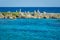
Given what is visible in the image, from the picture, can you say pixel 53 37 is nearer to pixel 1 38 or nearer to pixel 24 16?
pixel 1 38

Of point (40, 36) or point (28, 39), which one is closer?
point (28, 39)

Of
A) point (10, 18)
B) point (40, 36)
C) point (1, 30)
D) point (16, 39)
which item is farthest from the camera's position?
point (10, 18)

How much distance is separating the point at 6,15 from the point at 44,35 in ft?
19.5

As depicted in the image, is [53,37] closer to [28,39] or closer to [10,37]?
[28,39]

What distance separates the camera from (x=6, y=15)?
13.7 meters

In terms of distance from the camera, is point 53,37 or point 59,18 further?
point 59,18

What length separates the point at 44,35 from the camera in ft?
26.6

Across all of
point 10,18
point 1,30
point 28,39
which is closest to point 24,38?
point 28,39

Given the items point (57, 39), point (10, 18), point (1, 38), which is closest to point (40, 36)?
point (57, 39)

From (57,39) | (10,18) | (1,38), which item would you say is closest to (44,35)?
(57,39)

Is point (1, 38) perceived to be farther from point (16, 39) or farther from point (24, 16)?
point (24, 16)

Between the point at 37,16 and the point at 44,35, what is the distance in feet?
18.4

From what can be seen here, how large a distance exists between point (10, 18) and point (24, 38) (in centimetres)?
572

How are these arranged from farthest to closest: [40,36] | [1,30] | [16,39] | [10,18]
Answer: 1. [10,18]
2. [1,30]
3. [40,36]
4. [16,39]
